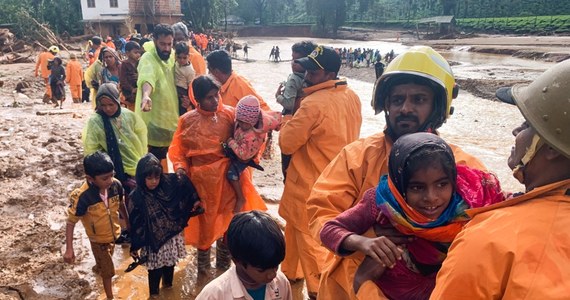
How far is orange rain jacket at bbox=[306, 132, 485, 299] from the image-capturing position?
2.00 metres

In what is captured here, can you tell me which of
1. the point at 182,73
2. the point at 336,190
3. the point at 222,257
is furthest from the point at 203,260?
the point at 336,190

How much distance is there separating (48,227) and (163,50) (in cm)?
232

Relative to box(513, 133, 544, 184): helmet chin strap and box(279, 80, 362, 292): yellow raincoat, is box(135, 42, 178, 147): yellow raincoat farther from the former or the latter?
box(513, 133, 544, 184): helmet chin strap

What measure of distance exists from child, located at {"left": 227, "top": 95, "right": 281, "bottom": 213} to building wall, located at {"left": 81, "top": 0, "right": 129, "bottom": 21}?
129 feet

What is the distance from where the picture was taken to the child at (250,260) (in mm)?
1907

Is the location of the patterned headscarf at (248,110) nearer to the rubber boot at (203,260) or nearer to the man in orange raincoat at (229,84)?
the man in orange raincoat at (229,84)

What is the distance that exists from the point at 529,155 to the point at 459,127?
11.1m

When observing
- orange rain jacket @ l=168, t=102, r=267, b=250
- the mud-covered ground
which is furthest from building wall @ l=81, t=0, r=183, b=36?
orange rain jacket @ l=168, t=102, r=267, b=250

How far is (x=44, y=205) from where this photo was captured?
5273 millimetres

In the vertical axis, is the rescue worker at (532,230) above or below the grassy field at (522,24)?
below

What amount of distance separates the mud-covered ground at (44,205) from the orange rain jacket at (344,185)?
2087 mm

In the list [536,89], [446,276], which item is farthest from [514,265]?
[536,89]

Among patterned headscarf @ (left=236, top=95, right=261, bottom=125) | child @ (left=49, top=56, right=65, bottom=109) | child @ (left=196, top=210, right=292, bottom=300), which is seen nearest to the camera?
child @ (left=196, top=210, right=292, bottom=300)

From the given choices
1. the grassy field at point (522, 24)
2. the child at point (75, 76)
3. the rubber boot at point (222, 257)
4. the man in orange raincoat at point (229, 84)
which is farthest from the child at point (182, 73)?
the grassy field at point (522, 24)
